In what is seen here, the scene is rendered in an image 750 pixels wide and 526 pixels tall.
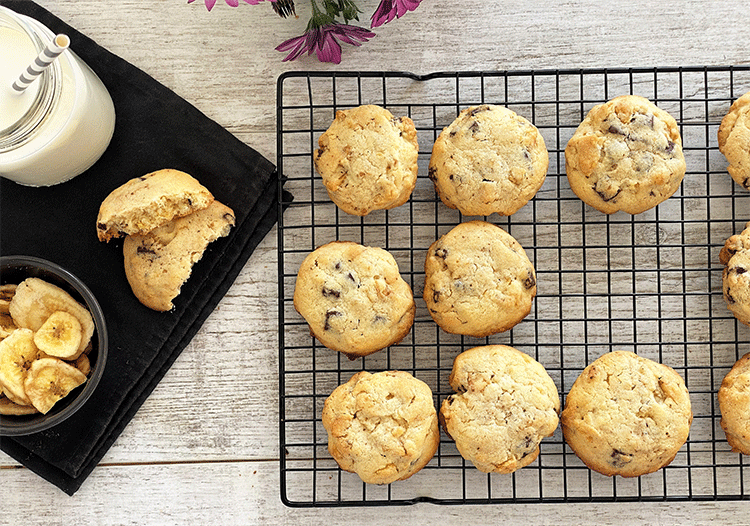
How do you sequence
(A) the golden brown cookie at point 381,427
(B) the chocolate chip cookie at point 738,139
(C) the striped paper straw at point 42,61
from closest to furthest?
(C) the striped paper straw at point 42,61 < (A) the golden brown cookie at point 381,427 < (B) the chocolate chip cookie at point 738,139

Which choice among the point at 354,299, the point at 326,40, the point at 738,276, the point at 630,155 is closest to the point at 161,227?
the point at 354,299

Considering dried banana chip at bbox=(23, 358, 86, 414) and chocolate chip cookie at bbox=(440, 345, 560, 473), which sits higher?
dried banana chip at bbox=(23, 358, 86, 414)

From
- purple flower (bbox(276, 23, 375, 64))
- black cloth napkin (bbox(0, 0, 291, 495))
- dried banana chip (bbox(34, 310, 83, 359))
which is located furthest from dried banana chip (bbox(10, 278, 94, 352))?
purple flower (bbox(276, 23, 375, 64))

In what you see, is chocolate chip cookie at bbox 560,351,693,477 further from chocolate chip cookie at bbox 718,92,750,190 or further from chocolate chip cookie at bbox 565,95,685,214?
chocolate chip cookie at bbox 718,92,750,190

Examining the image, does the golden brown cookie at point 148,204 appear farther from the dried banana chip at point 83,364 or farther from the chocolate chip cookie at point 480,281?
the chocolate chip cookie at point 480,281

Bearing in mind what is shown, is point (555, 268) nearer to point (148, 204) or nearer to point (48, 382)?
point (148, 204)


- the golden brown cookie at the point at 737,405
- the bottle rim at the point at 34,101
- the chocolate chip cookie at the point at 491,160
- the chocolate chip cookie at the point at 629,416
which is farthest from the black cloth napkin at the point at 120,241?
the golden brown cookie at the point at 737,405

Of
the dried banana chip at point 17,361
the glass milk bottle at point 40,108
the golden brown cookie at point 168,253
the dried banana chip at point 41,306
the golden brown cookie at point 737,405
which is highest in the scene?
the glass milk bottle at point 40,108
